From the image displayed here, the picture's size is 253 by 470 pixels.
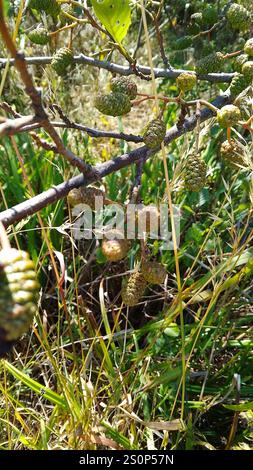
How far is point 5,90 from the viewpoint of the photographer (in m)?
2.35

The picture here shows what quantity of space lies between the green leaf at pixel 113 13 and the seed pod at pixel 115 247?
1.10 feet

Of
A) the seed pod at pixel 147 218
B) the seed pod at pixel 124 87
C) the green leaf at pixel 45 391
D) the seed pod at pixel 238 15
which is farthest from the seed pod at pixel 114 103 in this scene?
the green leaf at pixel 45 391

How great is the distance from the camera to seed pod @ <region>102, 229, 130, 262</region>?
667 mm

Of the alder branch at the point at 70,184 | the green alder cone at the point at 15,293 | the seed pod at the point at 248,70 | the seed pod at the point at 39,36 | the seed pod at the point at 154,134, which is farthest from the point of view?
the seed pod at the point at 39,36

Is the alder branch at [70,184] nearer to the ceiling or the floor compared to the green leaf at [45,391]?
nearer to the ceiling

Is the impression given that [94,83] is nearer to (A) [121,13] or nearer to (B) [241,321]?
(B) [241,321]

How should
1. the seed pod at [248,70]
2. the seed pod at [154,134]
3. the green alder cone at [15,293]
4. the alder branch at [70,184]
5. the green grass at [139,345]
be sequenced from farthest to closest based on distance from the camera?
1. the green grass at [139,345]
2. the seed pod at [248,70]
3. the seed pod at [154,134]
4. the alder branch at [70,184]
5. the green alder cone at [15,293]

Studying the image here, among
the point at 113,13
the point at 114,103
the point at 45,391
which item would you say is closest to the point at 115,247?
the point at 114,103

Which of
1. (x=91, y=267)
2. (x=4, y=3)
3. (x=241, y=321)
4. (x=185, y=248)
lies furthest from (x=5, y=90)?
(x=4, y=3)

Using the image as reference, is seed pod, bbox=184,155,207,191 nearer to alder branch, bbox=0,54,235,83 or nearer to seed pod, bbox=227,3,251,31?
alder branch, bbox=0,54,235,83

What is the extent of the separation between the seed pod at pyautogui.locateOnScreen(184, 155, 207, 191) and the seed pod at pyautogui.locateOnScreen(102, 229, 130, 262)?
0.43ft

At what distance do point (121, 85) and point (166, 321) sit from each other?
54 cm

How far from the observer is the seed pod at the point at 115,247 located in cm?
67

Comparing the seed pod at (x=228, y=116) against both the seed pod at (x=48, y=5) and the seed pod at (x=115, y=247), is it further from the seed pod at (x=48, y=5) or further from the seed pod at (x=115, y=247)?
the seed pod at (x=48, y=5)
